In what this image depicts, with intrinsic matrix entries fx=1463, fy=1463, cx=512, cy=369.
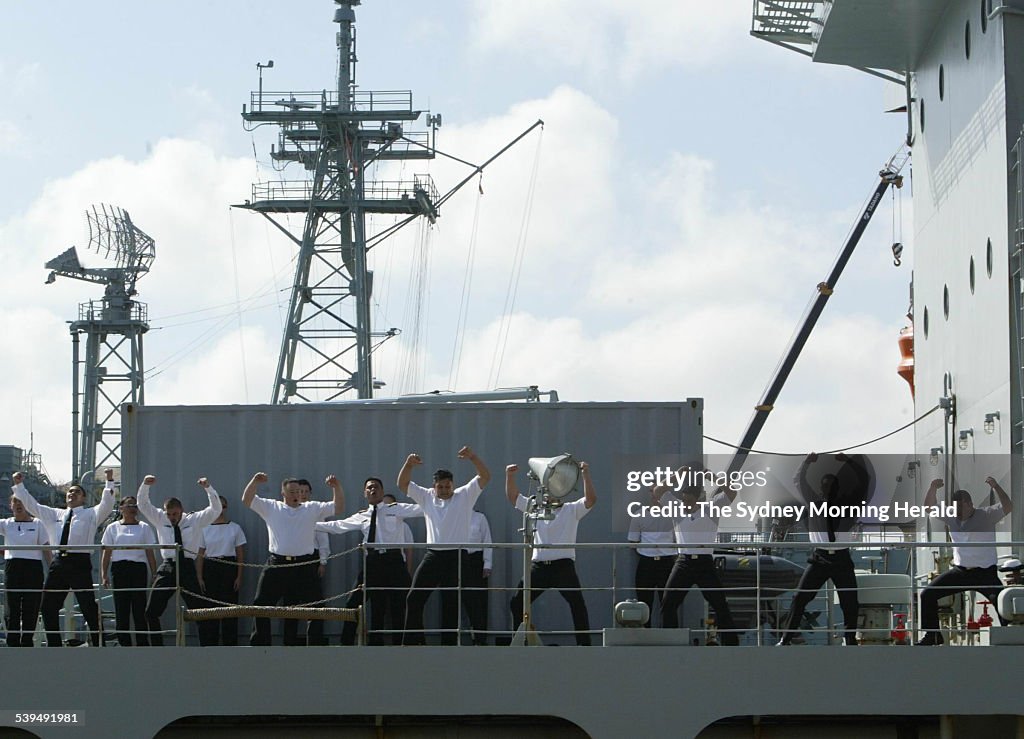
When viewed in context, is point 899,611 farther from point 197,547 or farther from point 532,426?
point 197,547

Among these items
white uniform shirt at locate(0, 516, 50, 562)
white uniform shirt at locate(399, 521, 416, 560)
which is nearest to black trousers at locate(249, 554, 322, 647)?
white uniform shirt at locate(399, 521, 416, 560)

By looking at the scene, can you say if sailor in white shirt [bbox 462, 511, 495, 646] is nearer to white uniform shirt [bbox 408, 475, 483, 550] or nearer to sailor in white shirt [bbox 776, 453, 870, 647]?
white uniform shirt [bbox 408, 475, 483, 550]

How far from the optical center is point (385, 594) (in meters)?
12.2

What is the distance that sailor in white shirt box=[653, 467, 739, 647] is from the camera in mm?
11711

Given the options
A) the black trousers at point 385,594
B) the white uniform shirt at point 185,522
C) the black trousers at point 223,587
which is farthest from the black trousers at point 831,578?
the white uniform shirt at point 185,522

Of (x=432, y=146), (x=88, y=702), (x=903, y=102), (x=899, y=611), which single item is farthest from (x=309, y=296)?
(x=88, y=702)

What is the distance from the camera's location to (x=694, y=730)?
10.9 m

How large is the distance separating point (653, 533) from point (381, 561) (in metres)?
2.30

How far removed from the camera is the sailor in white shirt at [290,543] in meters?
12.0

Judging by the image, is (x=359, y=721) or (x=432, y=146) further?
(x=432, y=146)

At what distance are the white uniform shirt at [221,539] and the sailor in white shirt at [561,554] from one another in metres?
2.59

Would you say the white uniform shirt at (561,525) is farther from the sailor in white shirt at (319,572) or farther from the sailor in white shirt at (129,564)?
the sailor in white shirt at (129,564)

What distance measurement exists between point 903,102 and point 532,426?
10.7m

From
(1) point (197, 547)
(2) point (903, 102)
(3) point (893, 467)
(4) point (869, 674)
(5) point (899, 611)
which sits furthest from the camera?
(2) point (903, 102)
